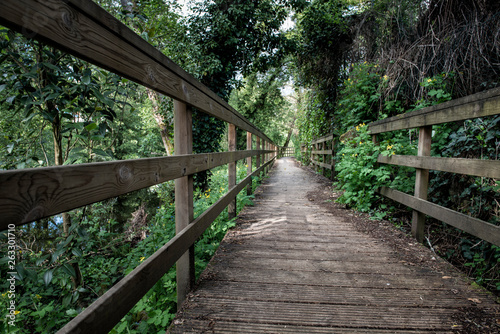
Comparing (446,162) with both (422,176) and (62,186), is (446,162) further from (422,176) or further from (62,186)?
(62,186)

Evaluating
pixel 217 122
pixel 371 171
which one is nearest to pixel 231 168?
pixel 371 171

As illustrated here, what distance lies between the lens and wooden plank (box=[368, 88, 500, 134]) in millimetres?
1856

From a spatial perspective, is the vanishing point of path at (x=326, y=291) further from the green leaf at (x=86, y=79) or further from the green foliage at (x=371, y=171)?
the green leaf at (x=86, y=79)

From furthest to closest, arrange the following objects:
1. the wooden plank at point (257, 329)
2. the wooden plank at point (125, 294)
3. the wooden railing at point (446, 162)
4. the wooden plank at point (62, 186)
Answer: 1. the wooden railing at point (446, 162)
2. the wooden plank at point (257, 329)
3. the wooden plank at point (125, 294)
4. the wooden plank at point (62, 186)

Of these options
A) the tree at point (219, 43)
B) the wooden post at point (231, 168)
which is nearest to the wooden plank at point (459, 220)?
the wooden post at point (231, 168)

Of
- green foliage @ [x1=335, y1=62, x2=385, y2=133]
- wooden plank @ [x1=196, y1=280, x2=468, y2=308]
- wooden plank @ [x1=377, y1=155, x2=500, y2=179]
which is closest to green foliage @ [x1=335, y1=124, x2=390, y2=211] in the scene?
wooden plank @ [x1=377, y1=155, x2=500, y2=179]

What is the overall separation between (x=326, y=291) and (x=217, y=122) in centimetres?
602

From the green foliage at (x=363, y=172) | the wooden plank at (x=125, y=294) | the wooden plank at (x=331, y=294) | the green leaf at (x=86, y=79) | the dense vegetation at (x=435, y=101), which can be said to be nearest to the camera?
the wooden plank at (x=125, y=294)

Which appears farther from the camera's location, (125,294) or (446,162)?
(446,162)

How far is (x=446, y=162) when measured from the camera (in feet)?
7.31

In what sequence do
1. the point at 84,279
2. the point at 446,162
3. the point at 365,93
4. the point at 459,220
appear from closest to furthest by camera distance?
the point at 459,220
the point at 446,162
the point at 84,279
the point at 365,93

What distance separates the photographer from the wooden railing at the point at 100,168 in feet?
2.17

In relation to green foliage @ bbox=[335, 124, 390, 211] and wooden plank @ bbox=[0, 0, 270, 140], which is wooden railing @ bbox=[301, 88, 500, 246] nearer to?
green foliage @ bbox=[335, 124, 390, 211]

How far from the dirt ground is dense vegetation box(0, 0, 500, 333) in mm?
213
